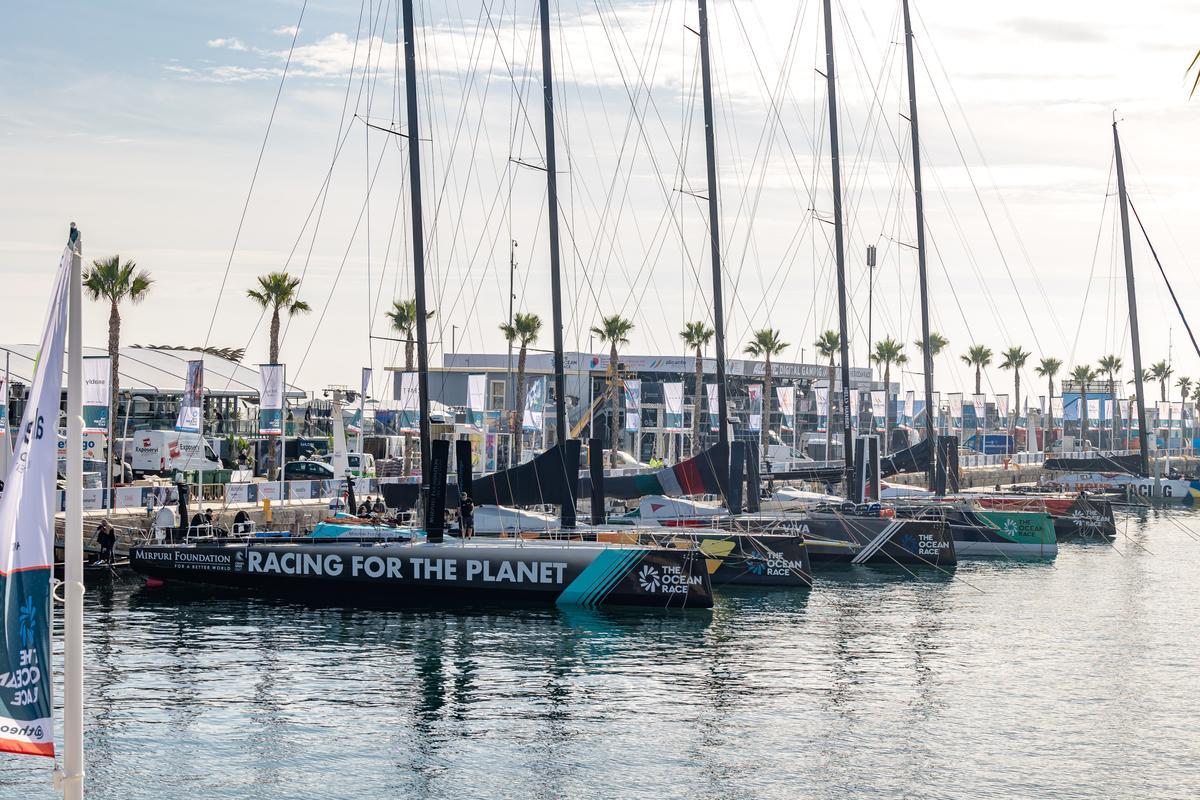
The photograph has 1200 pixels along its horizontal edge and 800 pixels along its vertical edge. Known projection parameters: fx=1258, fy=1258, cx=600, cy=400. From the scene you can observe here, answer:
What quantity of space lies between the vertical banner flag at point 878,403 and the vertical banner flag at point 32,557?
68885 millimetres

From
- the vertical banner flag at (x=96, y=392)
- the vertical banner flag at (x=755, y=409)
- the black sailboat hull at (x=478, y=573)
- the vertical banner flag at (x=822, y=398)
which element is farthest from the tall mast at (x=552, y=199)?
the vertical banner flag at (x=822, y=398)

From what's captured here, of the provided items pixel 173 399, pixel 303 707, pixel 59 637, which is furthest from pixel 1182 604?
pixel 173 399

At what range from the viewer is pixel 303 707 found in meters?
24.2

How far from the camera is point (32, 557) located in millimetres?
9844

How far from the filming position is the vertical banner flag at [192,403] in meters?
46.9

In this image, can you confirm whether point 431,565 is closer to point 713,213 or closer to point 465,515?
point 465,515

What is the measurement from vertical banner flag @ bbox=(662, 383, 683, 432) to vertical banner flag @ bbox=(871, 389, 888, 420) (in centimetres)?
1164

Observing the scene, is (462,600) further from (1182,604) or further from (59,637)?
(1182,604)

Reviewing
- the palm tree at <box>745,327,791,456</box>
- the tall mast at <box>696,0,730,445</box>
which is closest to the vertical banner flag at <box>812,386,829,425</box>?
the palm tree at <box>745,327,791,456</box>

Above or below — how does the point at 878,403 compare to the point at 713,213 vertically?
below

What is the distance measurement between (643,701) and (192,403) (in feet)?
92.5

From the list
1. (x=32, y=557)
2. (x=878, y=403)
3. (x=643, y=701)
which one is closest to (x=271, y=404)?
(x=643, y=701)

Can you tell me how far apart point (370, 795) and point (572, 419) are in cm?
10113

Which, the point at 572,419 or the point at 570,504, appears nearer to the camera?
the point at 570,504
